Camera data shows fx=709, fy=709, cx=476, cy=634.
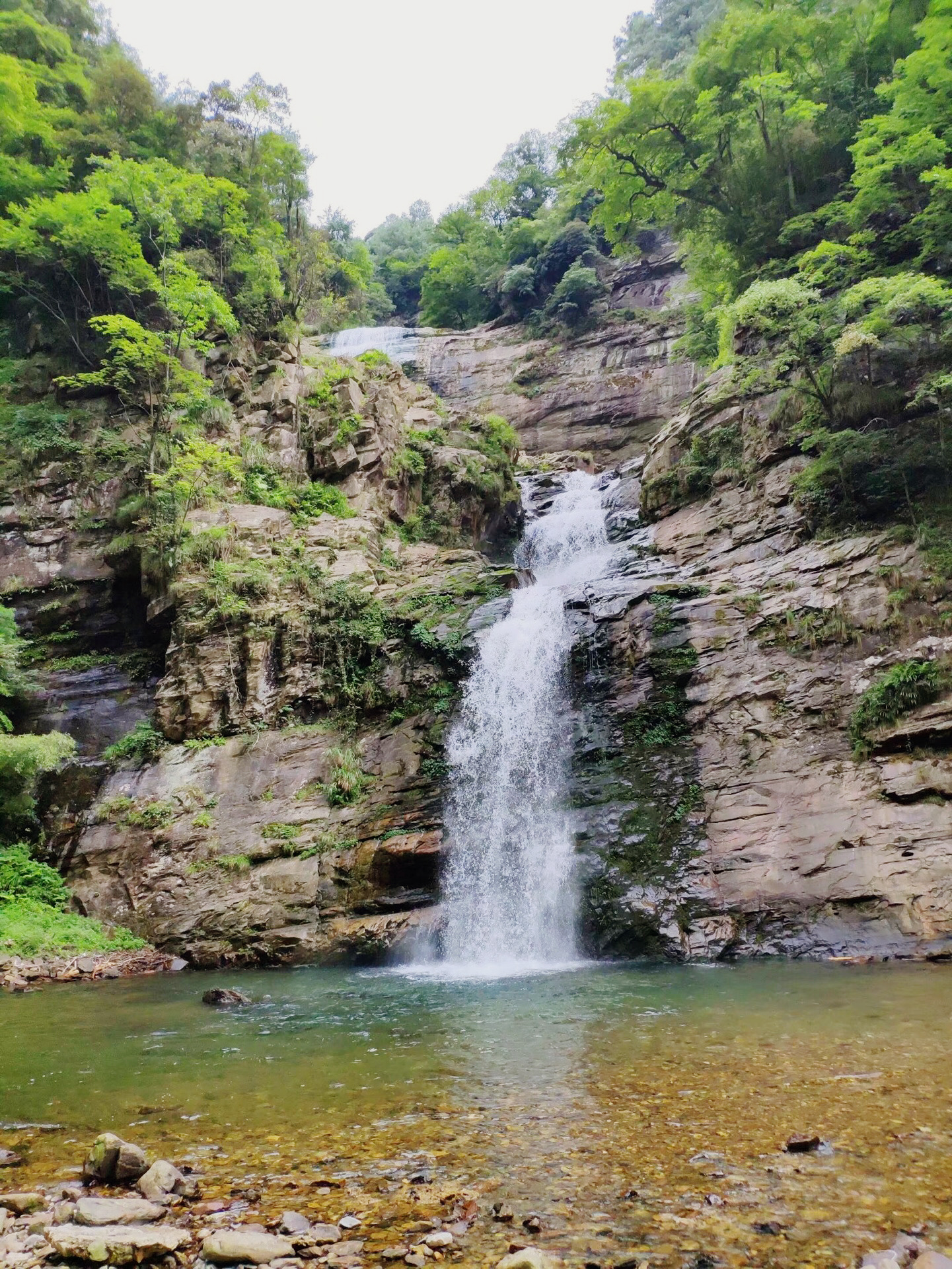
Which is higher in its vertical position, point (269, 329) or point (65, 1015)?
point (269, 329)

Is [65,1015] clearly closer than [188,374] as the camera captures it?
Yes

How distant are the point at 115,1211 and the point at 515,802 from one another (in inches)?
440

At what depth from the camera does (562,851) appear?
42.5 ft

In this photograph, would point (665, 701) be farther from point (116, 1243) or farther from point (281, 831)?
point (116, 1243)

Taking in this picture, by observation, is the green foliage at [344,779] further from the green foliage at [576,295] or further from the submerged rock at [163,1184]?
the green foliage at [576,295]

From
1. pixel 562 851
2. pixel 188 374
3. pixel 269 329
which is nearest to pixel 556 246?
pixel 269 329

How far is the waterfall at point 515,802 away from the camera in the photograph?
12.4m

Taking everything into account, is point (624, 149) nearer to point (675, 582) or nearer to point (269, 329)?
point (269, 329)

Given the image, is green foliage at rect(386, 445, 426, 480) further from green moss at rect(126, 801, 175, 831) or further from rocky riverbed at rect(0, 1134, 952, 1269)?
rocky riverbed at rect(0, 1134, 952, 1269)

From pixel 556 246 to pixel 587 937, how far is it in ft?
121

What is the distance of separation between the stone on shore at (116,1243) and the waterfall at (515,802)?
28.3 feet

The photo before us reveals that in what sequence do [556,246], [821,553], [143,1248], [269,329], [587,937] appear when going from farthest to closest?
[556,246], [269,329], [821,553], [587,937], [143,1248]

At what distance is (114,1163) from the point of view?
141 inches

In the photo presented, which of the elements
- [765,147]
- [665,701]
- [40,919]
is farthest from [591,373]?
[40,919]
